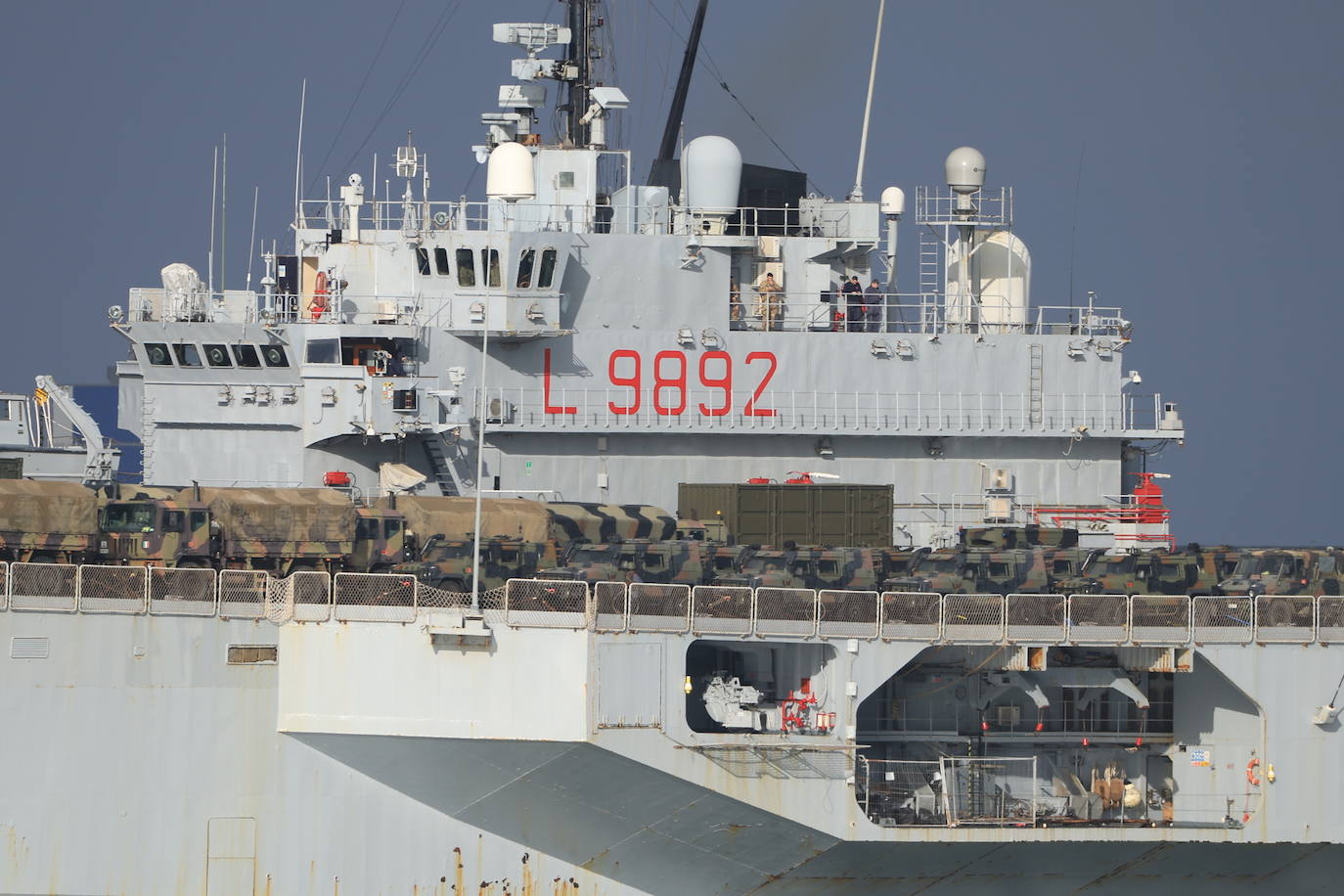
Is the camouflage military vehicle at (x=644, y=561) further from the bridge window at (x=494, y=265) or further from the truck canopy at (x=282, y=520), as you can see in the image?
the bridge window at (x=494, y=265)

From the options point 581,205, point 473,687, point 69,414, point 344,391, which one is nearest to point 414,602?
point 473,687

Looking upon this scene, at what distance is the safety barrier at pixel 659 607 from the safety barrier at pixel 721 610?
0.13 m

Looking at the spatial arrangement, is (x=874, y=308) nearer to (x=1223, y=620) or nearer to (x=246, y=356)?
(x=246, y=356)

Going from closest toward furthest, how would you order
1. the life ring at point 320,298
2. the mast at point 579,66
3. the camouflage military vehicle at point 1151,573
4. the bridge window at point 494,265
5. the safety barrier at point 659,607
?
Answer: the safety barrier at point 659,607
the camouflage military vehicle at point 1151,573
the life ring at point 320,298
the bridge window at point 494,265
the mast at point 579,66

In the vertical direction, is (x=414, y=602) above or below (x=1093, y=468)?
below

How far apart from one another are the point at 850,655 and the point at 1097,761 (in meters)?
5.32

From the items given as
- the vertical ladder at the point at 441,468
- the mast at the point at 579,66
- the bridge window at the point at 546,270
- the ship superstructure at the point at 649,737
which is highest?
the mast at the point at 579,66

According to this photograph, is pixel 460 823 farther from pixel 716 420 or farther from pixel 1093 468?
pixel 1093 468

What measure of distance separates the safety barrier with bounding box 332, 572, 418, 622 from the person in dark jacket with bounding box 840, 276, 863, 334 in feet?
50.3

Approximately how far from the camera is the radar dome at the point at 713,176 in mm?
39594

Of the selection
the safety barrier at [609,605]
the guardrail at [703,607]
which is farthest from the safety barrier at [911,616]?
the safety barrier at [609,605]

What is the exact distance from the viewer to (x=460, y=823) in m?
28.8

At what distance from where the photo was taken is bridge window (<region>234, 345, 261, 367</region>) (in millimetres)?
36281

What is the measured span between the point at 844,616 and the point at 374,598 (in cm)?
707
